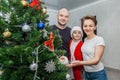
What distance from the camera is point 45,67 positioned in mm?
1138

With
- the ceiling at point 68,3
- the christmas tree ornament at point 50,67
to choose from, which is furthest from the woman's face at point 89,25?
the ceiling at point 68,3

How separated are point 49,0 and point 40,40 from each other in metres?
3.56

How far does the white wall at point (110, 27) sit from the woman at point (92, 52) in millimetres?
2440

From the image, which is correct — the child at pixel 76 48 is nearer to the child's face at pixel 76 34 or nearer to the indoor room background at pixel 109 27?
the child's face at pixel 76 34

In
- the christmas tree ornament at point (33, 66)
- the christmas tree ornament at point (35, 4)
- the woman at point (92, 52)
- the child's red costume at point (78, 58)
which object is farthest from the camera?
the child's red costume at point (78, 58)

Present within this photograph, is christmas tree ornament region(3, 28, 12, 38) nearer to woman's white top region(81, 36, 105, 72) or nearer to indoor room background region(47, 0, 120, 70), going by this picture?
woman's white top region(81, 36, 105, 72)

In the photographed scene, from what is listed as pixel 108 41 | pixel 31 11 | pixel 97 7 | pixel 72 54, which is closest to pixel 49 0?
pixel 97 7

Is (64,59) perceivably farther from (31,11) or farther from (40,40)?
(31,11)

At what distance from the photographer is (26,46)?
1.10m

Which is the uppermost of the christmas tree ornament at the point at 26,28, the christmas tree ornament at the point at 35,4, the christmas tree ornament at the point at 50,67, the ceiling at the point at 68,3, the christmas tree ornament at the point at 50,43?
the ceiling at the point at 68,3

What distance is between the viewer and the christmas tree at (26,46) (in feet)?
3.58

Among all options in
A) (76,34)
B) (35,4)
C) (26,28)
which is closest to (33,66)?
(26,28)

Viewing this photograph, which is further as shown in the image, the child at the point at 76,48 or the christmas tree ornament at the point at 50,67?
the child at the point at 76,48

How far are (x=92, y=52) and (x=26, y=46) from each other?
55cm
